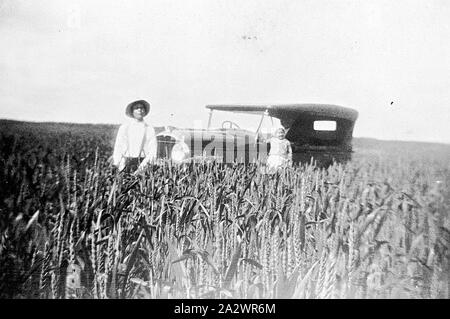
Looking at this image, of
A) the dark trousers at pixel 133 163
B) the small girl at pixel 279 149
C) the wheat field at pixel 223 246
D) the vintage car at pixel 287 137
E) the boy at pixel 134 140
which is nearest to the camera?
the wheat field at pixel 223 246

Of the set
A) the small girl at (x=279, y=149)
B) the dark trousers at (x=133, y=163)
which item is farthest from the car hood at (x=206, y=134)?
the dark trousers at (x=133, y=163)

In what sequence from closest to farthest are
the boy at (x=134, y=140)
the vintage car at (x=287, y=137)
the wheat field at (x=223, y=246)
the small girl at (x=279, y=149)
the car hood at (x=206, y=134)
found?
the wheat field at (x=223, y=246) < the boy at (x=134, y=140) < the small girl at (x=279, y=149) < the vintage car at (x=287, y=137) < the car hood at (x=206, y=134)

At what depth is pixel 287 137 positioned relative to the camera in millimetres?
4969

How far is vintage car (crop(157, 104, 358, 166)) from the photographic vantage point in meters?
4.68

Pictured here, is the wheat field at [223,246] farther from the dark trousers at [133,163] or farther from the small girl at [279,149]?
the small girl at [279,149]

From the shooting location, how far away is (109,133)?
1166 centimetres

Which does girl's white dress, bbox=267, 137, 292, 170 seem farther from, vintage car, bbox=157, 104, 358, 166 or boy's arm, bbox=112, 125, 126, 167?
boy's arm, bbox=112, 125, 126, 167

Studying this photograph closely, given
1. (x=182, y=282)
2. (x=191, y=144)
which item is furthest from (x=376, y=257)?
(x=191, y=144)

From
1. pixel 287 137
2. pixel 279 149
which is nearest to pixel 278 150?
pixel 279 149

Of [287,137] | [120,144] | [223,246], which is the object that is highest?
[287,137]

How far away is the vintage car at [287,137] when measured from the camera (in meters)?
4.68

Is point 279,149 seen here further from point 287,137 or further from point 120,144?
point 120,144

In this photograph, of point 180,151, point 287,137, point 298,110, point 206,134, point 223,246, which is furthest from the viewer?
point 206,134

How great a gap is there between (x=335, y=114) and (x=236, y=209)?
2.92 m
